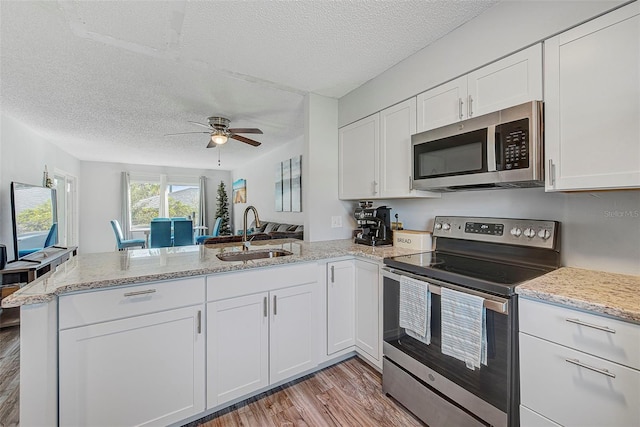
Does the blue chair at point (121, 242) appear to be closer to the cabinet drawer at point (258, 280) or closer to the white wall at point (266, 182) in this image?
the white wall at point (266, 182)

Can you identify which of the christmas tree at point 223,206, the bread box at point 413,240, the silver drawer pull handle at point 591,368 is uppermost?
the christmas tree at point 223,206

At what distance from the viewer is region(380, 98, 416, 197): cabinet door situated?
2100 mm

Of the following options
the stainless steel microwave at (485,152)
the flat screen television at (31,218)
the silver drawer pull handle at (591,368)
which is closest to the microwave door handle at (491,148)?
the stainless steel microwave at (485,152)

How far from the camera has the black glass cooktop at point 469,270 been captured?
126 centimetres

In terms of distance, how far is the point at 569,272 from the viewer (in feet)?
4.60

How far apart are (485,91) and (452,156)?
16.2 inches

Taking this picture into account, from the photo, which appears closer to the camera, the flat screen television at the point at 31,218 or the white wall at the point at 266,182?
the flat screen television at the point at 31,218

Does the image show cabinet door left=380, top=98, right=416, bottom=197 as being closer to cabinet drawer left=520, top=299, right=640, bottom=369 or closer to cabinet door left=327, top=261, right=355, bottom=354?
cabinet door left=327, top=261, right=355, bottom=354

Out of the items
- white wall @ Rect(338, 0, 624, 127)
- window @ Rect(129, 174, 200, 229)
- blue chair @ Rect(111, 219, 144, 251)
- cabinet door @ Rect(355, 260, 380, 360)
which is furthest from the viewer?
window @ Rect(129, 174, 200, 229)

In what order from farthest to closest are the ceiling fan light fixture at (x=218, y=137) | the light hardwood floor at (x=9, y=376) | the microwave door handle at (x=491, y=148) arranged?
the ceiling fan light fixture at (x=218, y=137) < the light hardwood floor at (x=9, y=376) < the microwave door handle at (x=491, y=148)

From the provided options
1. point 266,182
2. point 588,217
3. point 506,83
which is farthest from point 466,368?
point 266,182

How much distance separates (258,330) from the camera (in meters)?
1.72

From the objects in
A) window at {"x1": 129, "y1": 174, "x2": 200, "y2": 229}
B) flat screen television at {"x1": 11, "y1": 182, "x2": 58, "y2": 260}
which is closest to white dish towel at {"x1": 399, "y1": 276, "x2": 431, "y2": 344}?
flat screen television at {"x1": 11, "y1": 182, "x2": 58, "y2": 260}

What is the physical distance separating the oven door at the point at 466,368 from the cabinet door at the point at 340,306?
1.46 ft
